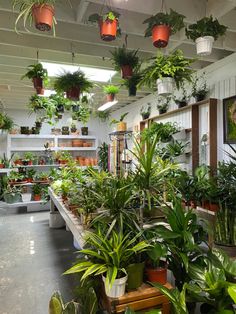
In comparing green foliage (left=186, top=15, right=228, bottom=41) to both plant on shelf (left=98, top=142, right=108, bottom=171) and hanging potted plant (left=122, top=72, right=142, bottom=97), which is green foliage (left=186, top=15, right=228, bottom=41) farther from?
plant on shelf (left=98, top=142, right=108, bottom=171)

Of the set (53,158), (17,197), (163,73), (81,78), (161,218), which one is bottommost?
(17,197)

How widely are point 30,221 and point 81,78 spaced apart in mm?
3692

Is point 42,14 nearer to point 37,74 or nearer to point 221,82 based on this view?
point 37,74

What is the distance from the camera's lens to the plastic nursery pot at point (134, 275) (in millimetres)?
1644

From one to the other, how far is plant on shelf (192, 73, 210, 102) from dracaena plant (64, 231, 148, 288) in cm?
330

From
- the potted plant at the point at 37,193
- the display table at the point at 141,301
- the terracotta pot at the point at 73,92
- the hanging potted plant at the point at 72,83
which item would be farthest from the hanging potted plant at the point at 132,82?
the potted plant at the point at 37,193

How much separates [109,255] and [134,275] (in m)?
0.22

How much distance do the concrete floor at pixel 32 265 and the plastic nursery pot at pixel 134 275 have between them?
4.50ft

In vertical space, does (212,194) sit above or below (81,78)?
below

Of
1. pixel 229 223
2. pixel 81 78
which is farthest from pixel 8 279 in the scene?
pixel 81 78

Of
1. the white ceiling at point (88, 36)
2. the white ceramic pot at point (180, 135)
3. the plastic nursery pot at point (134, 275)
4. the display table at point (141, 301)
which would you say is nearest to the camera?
the display table at point (141, 301)

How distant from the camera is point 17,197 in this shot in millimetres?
6793

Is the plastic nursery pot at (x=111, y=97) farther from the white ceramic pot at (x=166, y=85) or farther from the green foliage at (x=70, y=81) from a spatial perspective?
the white ceramic pot at (x=166, y=85)

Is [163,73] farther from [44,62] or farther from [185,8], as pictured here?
[44,62]
